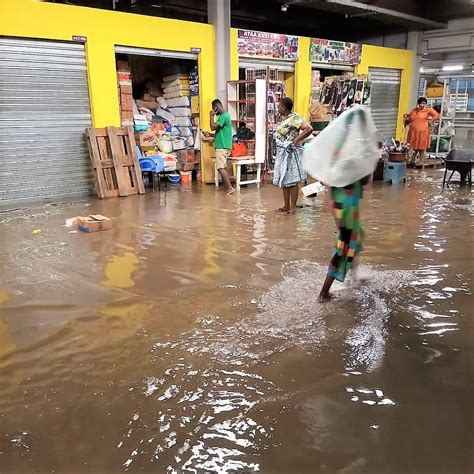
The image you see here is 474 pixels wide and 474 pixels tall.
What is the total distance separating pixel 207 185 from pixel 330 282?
5.90 m

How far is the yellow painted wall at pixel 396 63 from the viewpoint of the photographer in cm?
1218

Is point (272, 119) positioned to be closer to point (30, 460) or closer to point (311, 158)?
point (311, 158)

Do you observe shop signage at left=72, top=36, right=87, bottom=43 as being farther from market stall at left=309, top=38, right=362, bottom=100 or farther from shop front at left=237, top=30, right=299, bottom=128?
market stall at left=309, top=38, right=362, bottom=100

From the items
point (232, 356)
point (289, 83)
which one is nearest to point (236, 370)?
point (232, 356)

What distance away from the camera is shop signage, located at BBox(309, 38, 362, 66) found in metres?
10.7

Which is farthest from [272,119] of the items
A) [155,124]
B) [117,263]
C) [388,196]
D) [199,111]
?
[117,263]

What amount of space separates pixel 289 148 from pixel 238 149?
2747 mm

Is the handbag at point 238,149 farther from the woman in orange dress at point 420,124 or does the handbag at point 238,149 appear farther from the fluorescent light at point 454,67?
the fluorescent light at point 454,67

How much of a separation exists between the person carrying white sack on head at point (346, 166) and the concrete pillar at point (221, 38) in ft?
20.5

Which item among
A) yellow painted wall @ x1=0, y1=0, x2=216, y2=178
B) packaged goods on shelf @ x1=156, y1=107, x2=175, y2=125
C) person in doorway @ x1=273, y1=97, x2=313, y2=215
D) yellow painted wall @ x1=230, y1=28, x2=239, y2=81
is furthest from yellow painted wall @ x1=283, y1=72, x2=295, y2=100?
person in doorway @ x1=273, y1=97, x2=313, y2=215

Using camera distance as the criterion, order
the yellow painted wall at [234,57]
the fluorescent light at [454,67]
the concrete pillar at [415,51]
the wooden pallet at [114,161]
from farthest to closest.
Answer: the fluorescent light at [454,67] → the concrete pillar at [415,51] → the yellow painted wall at [234,57] → the wooden pallet at [114,161]

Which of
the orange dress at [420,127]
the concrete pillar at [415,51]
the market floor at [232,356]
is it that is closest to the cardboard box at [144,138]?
the market floor at [232,356]

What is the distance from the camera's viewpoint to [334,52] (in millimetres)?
11211

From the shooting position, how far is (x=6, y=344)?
2926 millimetres
